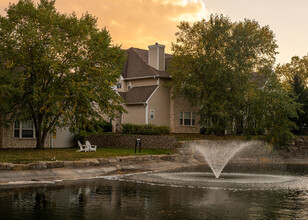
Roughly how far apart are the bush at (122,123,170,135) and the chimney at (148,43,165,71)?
10404 millimetres

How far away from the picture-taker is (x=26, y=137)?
116ft

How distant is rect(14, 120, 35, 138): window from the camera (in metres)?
34.9

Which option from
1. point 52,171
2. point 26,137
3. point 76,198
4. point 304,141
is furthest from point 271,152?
point 76,198

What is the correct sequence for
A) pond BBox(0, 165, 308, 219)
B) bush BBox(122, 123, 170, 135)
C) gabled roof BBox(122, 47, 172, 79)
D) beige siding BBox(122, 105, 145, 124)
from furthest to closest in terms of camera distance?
gabled roof BBox(122, 47, 172, 79)
beige siding BBox(122, 105, 145, 124)
bush BBox(122, 123, 170, 135)
pond BBox(0, 165, 308, 219)

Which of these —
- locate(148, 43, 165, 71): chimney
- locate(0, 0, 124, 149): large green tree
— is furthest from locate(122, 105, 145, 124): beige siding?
locate(0, 0, 124, 149): large green tree

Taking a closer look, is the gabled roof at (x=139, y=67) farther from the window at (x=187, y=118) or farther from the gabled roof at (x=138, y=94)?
the window at (x=187, y=118)

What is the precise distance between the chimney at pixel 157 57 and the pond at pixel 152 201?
31.9 metres

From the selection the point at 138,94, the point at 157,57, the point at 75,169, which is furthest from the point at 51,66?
the point at 157,57

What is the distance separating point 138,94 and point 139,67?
460 cm

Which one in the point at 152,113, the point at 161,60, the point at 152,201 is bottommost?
the point at 152,201

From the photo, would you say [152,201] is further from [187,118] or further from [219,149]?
[187,118]

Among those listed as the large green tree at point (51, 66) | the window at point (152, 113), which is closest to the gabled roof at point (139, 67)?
the window at point (152, 113)

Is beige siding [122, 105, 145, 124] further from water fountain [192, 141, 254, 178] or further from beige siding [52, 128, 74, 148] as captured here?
beige siding [52, 128, 74, 148]

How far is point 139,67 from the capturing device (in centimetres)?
5178
